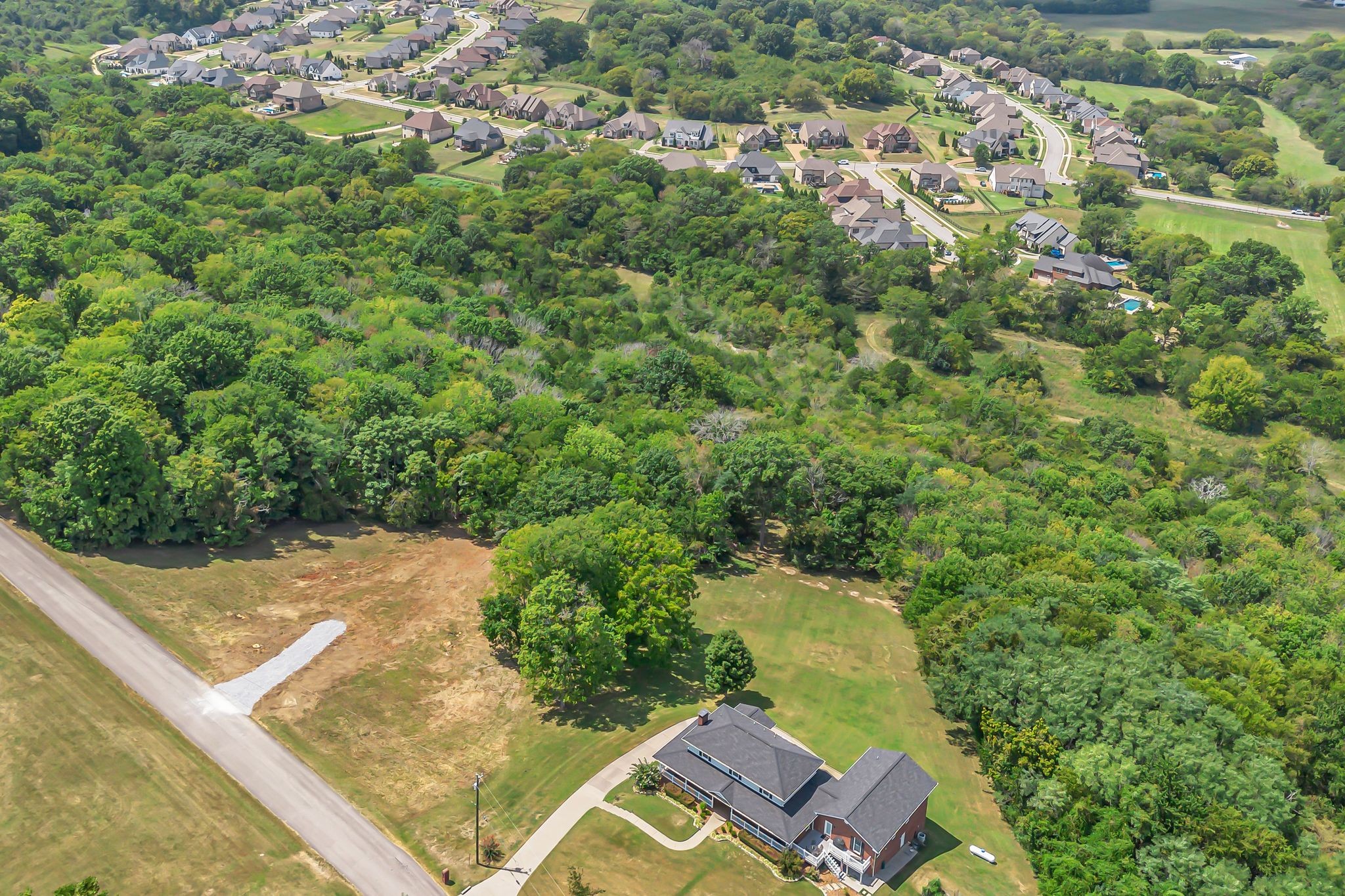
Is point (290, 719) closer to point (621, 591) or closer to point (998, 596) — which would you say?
point (621, 591)

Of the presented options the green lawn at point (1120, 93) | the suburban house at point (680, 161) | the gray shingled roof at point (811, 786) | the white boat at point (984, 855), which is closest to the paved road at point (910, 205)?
the suburban house at point (680, 161)

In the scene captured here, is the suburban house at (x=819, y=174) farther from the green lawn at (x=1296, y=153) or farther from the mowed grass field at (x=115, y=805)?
the mowed grass field at (x=115, y=805)

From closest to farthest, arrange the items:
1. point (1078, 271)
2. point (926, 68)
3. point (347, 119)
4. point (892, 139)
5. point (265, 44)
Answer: point (1078, 271) < point (892, 139) < point (347, 119) < point (265, 44) < point (926, 68)

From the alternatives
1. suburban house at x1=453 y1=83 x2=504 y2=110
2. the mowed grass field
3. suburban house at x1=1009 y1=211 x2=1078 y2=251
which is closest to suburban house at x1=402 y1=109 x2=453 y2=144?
suburban house at x1=453 y1=83 x2=504 y2=110

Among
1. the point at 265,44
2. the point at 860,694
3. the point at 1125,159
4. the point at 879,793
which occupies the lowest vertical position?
the point at 860,694

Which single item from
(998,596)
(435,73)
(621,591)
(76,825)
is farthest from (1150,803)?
(435,73)

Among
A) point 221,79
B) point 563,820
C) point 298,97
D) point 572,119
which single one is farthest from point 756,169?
point 563,820

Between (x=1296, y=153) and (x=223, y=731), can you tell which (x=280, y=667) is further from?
(x=1296, y=153)
